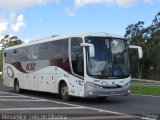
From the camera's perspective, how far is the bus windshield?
20.8m

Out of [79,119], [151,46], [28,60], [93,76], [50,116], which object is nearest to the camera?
[79,119]

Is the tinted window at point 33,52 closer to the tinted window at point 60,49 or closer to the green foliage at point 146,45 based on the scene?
the tinted window at point 60,49

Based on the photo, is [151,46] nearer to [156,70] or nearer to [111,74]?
[156,70]

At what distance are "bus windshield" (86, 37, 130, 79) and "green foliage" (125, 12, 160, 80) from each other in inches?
2322

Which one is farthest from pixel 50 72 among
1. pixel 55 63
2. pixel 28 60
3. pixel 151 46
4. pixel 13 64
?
pixel 151 46

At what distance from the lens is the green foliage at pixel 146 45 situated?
81500mm

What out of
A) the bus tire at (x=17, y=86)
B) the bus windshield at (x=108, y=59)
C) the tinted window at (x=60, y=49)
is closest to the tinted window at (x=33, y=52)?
the tinted window at (x=60, y=49)

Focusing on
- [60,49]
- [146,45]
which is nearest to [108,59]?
[60,49]

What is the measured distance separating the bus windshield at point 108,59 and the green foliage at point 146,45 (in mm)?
58987

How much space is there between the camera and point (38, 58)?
26.3 metres

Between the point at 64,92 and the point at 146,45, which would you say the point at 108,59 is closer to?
the point at 64,92

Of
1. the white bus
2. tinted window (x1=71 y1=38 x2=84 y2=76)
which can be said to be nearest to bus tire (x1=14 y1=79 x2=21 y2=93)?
the white bus

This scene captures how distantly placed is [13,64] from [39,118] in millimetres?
16622

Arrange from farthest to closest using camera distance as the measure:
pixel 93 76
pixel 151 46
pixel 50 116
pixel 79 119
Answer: pixel 151 46, pixel 93 76, pixel 50 116, pixel 79 119
